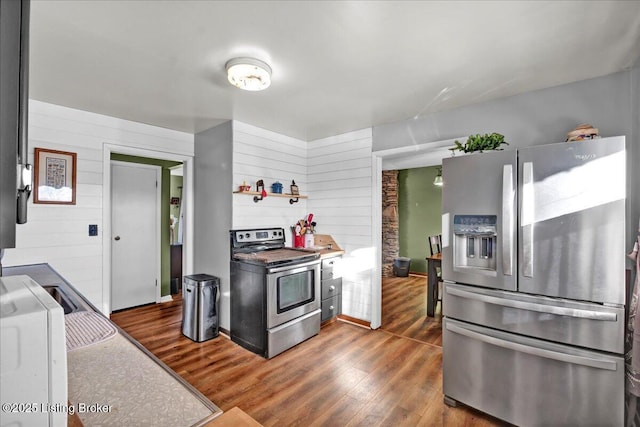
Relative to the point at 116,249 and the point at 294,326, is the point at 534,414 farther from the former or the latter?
the point at 116,249

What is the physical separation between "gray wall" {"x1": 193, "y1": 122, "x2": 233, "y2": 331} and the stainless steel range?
0.18m

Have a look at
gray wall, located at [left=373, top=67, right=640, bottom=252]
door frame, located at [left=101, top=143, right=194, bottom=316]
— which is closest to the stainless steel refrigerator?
gray wall, located at [left=373, top=67, right=640, bottom=252]

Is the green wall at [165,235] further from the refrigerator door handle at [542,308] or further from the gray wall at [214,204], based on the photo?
the refrigerator door handle at [542,308]

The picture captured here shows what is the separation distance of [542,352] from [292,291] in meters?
2.09

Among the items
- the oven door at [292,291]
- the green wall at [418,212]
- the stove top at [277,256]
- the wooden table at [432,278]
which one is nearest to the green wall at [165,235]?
the stove top at [277,256]

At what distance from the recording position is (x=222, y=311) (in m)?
3.39

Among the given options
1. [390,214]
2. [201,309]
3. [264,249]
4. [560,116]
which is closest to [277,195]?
[264,249]


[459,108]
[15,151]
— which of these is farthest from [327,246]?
[15,151]

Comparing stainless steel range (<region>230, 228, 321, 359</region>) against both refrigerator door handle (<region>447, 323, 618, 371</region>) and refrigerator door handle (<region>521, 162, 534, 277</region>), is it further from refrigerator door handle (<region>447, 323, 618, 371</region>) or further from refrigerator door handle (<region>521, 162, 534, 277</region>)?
refrigerator door handle (<region>521, 162, 534, 277</region>)

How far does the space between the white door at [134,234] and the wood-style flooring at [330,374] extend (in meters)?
0.55

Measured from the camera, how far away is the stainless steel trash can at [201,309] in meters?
3.18

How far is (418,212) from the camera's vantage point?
6641mm

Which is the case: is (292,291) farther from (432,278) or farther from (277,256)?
(432,278)

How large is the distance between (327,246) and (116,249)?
2895 mm
